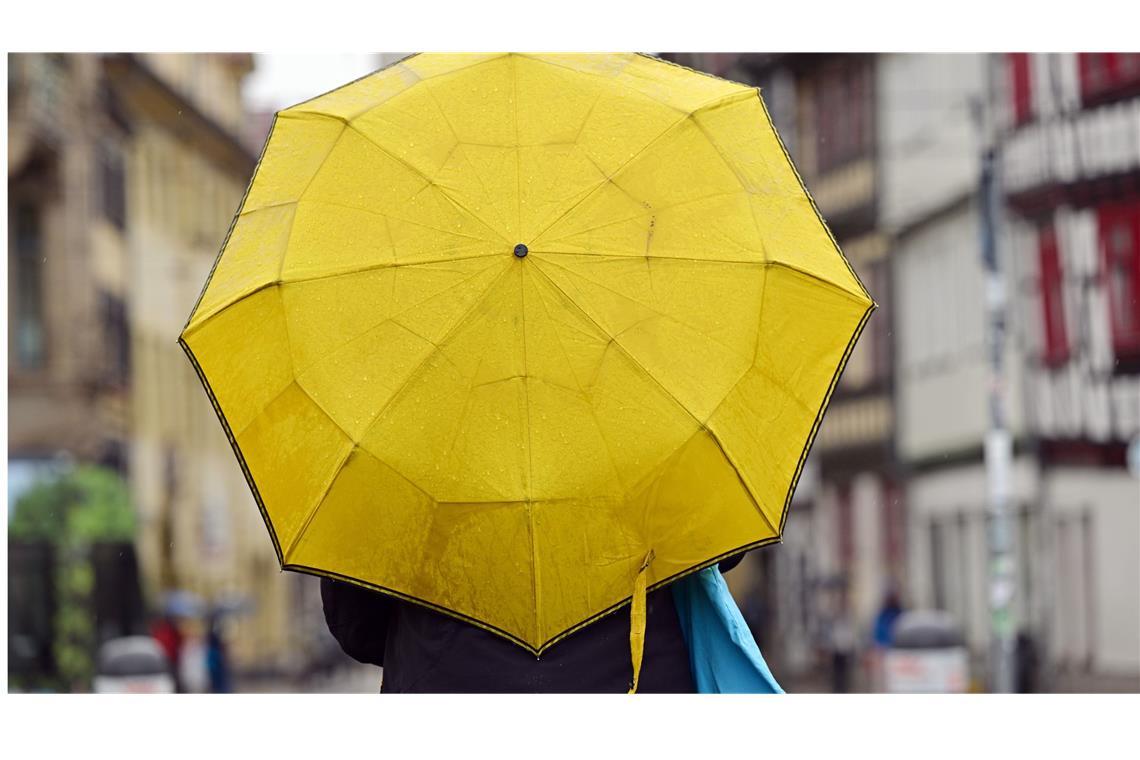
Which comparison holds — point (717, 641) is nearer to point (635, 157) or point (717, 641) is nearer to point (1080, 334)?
point (635, 157)

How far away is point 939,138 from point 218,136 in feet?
48.8

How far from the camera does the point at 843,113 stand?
40.5m

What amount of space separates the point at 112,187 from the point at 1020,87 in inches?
600

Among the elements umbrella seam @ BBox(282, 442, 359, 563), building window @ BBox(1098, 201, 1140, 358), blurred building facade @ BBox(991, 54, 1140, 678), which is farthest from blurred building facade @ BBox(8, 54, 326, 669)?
umbrella seam @ BBox(282, 442, 359, 563)

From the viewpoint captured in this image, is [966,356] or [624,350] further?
[966,356]

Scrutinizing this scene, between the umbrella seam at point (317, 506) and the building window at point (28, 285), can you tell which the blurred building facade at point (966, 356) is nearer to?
the building window at point (28, 285)

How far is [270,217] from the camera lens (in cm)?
446

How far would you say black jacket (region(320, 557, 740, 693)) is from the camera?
163 inches

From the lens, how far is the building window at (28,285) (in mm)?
36844

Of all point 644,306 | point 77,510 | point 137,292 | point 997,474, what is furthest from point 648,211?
point 137,292

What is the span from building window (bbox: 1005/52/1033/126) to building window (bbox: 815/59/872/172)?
5112mm

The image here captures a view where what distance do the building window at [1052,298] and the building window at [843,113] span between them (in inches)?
279

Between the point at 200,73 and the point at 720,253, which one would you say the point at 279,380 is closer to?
the point at 720,253
